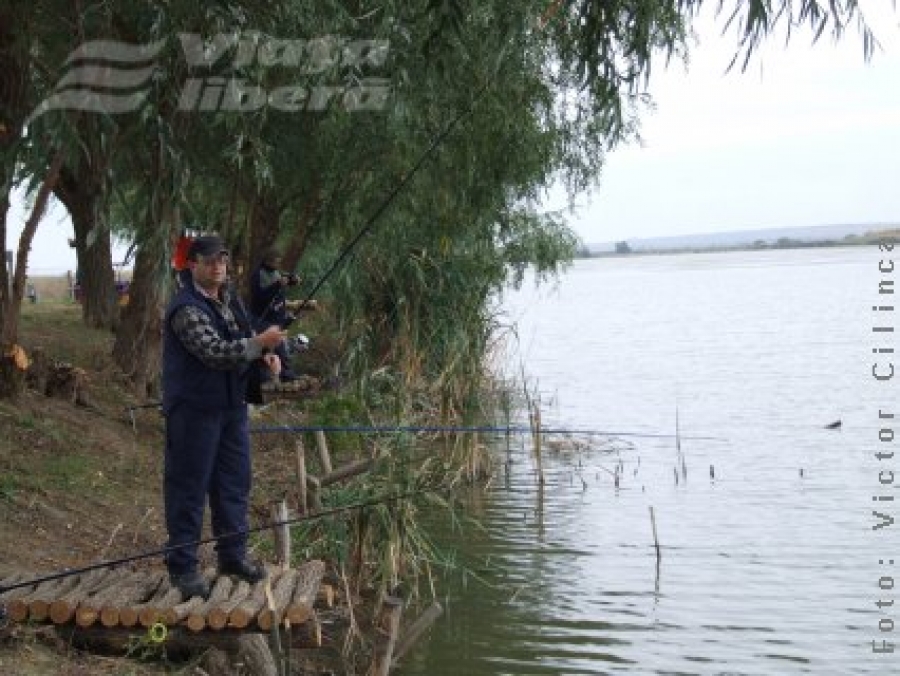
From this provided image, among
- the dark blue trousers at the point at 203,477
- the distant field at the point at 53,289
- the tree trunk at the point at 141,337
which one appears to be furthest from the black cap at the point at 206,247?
the distant field at the point at 53,289

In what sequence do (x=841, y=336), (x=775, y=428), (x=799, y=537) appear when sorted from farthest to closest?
1. (x=841, y=336)
2. (x=775, y=428)
3. (x=799, y=537)

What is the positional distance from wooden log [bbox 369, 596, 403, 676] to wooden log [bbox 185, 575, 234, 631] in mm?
738

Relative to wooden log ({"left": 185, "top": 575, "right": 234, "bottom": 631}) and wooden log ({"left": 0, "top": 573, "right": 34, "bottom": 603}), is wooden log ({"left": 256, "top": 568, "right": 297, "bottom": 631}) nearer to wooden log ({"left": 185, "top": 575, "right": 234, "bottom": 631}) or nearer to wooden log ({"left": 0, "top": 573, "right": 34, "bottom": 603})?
wooden log ({"left": 185, "top": 575, "right": 234, "bottom": 631})

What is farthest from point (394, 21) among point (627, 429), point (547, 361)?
point (547, 361)

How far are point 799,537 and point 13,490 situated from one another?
7.26 m

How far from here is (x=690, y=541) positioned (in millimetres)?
12461

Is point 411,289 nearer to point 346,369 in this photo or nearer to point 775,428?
point 346,369

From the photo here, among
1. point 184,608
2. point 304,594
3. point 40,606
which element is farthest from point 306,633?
point 40,606

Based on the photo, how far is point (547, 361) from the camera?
3394 centimetres

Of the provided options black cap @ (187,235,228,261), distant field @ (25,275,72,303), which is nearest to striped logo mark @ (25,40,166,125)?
black cap @ (187,235,228,261)

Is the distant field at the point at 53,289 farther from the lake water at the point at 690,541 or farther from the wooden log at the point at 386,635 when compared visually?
the wooden log at the point at 386,635

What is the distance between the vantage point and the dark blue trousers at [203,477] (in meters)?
6.07

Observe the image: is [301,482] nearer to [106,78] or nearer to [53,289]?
[106,78]

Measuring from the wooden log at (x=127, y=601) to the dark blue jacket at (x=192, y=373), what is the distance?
856 millimetres
